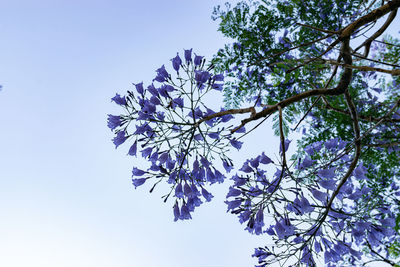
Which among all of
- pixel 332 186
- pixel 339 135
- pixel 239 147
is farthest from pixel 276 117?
pixel 332 186

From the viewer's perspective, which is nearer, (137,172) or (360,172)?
(137,172)

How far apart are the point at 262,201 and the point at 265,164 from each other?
261 millimetres

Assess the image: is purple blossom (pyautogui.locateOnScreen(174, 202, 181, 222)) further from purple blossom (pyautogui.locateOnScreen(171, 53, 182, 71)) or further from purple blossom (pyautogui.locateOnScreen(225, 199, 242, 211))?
purple blossom (pyautogui.locateOnScreen(171, 53, 182, 71))

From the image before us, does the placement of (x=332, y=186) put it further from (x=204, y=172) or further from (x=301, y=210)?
(x=204, y=172)

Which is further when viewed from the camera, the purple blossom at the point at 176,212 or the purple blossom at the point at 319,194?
the purple blossom at the point at 176,212

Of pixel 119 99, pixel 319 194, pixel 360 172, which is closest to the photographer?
pixel 319 194

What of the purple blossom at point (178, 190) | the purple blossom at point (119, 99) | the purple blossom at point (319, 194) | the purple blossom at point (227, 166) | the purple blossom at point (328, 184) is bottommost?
the purple blossom at point (319, 194)

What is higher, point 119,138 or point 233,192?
point 119,138

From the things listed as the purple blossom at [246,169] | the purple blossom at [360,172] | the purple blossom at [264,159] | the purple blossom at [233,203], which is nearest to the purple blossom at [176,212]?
the purple blossom at [233,203]

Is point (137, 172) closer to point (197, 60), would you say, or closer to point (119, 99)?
point (119, 99)

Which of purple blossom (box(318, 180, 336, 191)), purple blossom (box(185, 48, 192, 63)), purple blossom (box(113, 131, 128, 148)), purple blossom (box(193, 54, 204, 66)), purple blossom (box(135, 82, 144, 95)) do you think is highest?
purple blossom (box(185, 48, 192, 63))

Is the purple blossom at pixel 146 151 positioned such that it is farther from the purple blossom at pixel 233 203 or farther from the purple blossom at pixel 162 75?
the purple blossom at pixel 233 203

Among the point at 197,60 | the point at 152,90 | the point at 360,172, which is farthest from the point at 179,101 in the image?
the point at 360,172

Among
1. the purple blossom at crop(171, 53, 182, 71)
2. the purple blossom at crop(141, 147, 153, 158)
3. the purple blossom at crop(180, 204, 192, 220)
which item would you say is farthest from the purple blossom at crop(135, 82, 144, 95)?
the purple blossom at crop(180, 204, 192, 220)
